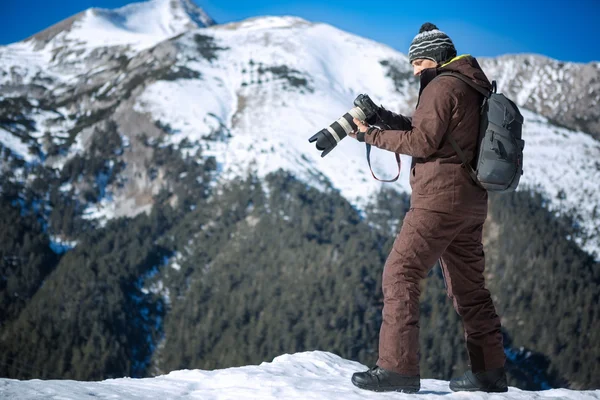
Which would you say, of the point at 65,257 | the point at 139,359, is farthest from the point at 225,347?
the point at 65,257

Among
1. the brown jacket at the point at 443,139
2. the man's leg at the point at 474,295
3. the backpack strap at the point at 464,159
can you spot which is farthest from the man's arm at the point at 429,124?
the man's leg at the point at 474,295

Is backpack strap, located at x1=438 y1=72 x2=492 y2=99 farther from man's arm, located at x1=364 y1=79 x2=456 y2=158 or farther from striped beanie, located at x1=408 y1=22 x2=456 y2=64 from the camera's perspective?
striped beanie, located at x1=408 y1=22 x2=456 y2=64

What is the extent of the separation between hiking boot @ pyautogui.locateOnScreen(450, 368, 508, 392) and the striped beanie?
301 centimetres

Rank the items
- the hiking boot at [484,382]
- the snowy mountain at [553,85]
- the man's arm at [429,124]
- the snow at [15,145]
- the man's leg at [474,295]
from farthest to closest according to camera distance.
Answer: the snowy mountain at [553,85], the snow at [15,145], the hiking boot at [484,382], the man's leg at [474,295], the man's arm at [429,124]

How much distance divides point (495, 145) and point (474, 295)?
142 cm

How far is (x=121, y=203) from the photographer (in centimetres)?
12131

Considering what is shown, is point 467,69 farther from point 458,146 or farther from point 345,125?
point 345,125

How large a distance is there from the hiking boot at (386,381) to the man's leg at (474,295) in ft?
2.44

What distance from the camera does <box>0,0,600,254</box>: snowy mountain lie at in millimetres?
115938

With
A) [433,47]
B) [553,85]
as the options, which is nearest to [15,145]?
[433,47]

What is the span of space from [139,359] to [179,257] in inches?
1043

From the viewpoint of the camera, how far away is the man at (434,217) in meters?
4.98

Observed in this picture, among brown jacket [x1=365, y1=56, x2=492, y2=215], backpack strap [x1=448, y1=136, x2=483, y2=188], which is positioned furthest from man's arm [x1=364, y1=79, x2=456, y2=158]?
backpack strap [x1=448, y1=136, x2=483, y2=188]

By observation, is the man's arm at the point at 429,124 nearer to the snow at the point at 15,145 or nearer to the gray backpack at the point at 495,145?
the gray backpack at the point at 495,145
